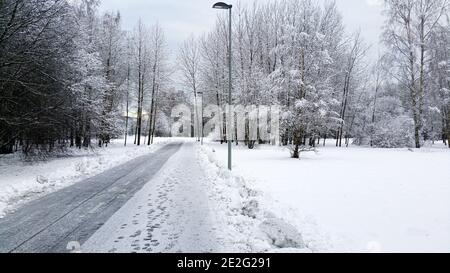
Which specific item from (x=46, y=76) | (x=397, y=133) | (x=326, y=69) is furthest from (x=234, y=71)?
(x=46, y=76)

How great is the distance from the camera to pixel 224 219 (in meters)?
6.86

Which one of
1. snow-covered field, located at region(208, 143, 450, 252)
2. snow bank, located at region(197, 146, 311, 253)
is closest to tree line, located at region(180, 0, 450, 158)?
snow-covered field, located at region(208, 143, 450, 252)

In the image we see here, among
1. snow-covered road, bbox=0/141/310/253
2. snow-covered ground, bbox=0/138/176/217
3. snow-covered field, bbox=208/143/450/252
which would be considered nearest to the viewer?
snow-covered field, bbox=208/143/450/252

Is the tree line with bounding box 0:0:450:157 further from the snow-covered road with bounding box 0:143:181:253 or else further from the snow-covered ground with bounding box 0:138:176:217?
the snow-covered road with bounding box 0:143:181:253

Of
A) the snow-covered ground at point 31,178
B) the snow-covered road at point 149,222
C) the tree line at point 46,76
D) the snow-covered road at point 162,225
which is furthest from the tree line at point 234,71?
the snow-covered road at point 162,225

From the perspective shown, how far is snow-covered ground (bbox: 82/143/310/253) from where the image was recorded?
5.21 m

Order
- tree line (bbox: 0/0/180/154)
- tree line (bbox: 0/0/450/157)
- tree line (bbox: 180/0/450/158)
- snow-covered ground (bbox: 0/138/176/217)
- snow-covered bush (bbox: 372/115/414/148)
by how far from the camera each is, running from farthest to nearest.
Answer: snow-covered bush (bbox: 372/115/414/148), tree line (bbox: 180/0/450/158), tree line (bbox: 0/0/450/157), tree line (bbox: 0/0/180/154), snow-covered ground (bbox: 0/138/176/217)

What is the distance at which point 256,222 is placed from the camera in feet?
21.3

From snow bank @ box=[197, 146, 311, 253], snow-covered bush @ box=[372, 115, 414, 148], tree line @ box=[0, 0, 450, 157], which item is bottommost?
snow bank @ box=[197, 146, 311, 253]

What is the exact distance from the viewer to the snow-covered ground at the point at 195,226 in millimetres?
5215

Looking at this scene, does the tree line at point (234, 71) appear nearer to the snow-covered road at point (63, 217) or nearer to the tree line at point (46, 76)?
the tree line at point (46, 76)

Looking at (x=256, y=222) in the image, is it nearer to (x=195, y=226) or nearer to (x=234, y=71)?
(x=195, y=226)

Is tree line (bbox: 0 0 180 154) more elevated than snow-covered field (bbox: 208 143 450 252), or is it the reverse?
tree line (bbox: 0 0 180 154)

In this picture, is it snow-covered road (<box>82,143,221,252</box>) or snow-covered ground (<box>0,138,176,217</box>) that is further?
snow-covered ground (<box>0,138,176,217</box>)
